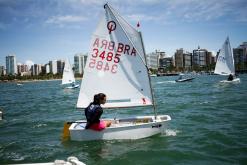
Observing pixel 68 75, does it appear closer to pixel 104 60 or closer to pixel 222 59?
pixel 222 59

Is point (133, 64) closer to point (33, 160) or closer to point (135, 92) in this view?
point (135, 92)

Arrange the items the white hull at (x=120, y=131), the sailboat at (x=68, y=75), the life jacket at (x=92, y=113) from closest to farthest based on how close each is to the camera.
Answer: the life jacket at (x=92, y=113) → the white hull at (x=120, y=131) → the sailboat at (x=68, y=75)

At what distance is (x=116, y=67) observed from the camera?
1505cm

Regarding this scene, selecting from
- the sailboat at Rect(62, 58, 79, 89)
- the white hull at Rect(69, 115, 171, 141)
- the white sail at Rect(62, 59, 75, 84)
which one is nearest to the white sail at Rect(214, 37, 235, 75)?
the sailboat at Rect(62, 58, 79, 89)

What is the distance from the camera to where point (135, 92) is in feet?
49.9

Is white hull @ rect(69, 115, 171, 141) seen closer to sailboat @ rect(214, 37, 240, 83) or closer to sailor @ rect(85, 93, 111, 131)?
sailor @ rect(85, 93, 111, 131)

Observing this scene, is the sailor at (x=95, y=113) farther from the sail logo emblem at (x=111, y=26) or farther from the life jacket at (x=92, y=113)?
the sail logo emblem at (x=111, y=26)

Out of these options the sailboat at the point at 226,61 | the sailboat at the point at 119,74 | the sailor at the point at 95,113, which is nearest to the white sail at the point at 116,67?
the sailboat at the point at 119,74

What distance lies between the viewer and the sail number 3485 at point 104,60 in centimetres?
1483

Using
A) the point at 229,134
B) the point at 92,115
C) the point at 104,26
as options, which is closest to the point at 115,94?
the point at 92,115

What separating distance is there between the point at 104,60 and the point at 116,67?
676 mm

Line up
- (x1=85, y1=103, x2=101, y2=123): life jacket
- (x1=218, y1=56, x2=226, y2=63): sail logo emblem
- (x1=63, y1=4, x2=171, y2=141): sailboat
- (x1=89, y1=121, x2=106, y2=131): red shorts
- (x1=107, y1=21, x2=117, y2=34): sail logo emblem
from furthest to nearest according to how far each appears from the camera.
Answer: (x1=218, y1=56, x2=226, y2=63): sail logo emblem, (x1=107, y1=21, x2=117, y2=34): sail logo emblem, (x1=63, y1=4, x2=171, y2=141): sailboat, (x1=89, y1=121, x2=106, y2=131): red shorts, (x1=85, y1=103, x2=101, y2=123): life jacket

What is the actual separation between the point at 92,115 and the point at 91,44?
3481 mm

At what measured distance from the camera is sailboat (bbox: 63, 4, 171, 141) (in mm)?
14383
